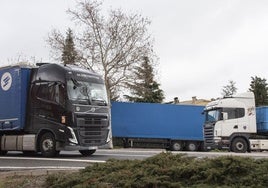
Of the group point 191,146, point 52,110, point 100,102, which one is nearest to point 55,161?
point 52,110

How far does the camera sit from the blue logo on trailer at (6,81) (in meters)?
17.6

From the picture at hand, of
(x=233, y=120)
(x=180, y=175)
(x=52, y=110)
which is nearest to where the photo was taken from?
(x=180, y=175)

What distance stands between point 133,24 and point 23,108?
824 inches

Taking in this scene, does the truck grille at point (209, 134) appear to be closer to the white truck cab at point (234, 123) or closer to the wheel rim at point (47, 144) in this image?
the white truck cab at point (234, 123)

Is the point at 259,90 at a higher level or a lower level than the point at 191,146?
higher

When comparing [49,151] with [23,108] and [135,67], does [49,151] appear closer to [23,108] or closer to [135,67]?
[23,108]

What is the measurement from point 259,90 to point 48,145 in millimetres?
51165

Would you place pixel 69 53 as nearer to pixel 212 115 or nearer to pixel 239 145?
pixel 212 115

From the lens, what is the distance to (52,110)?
16125 mm

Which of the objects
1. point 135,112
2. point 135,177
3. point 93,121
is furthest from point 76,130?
point 135,112

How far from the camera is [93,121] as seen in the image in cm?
1653

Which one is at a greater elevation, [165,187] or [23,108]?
[23,108]

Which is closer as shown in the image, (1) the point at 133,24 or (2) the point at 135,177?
(2) the point at 135,177

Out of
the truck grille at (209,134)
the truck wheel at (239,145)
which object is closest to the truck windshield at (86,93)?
the truck grille at (209,134)
